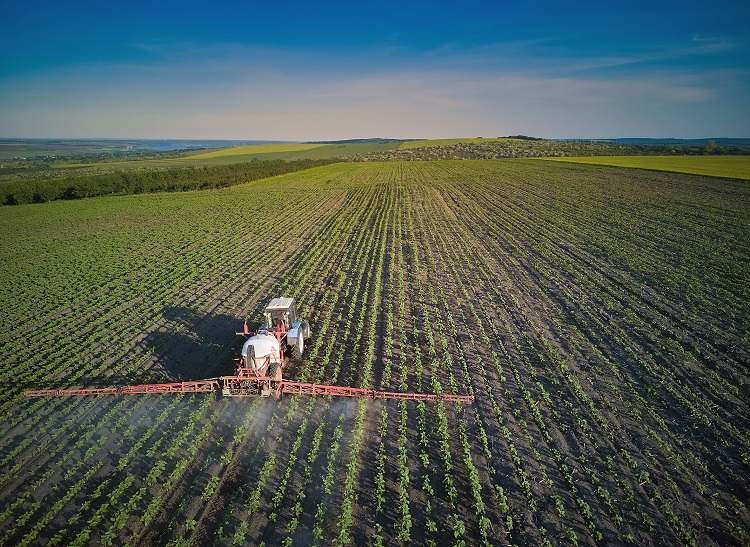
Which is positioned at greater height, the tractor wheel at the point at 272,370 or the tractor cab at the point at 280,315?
the tractor cab at the point at 280,315

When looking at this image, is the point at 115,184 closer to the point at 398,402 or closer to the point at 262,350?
the point at 262,350

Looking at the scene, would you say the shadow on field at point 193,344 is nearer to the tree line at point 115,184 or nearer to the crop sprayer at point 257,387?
the crop sprayer at point 257,387

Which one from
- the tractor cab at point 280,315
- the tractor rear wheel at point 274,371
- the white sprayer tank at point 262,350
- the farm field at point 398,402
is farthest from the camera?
the tractor cab at point 280,315

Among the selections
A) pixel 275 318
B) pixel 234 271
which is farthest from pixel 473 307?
pixel 234 271

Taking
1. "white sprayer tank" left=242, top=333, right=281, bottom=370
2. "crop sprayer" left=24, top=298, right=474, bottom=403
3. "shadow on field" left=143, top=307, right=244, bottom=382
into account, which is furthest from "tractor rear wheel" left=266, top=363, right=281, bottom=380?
"shadow on field" left=143, top=307, right=244, bottom=382

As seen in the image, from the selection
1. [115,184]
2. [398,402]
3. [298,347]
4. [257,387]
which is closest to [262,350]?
[257,387]

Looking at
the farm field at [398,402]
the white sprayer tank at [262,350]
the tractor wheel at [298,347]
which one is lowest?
the farm field at [398,402]

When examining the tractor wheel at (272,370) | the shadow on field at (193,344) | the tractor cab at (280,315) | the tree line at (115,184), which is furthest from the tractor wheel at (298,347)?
the tree line at (115,184)

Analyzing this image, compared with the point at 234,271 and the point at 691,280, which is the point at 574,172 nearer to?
the point at 691,280
